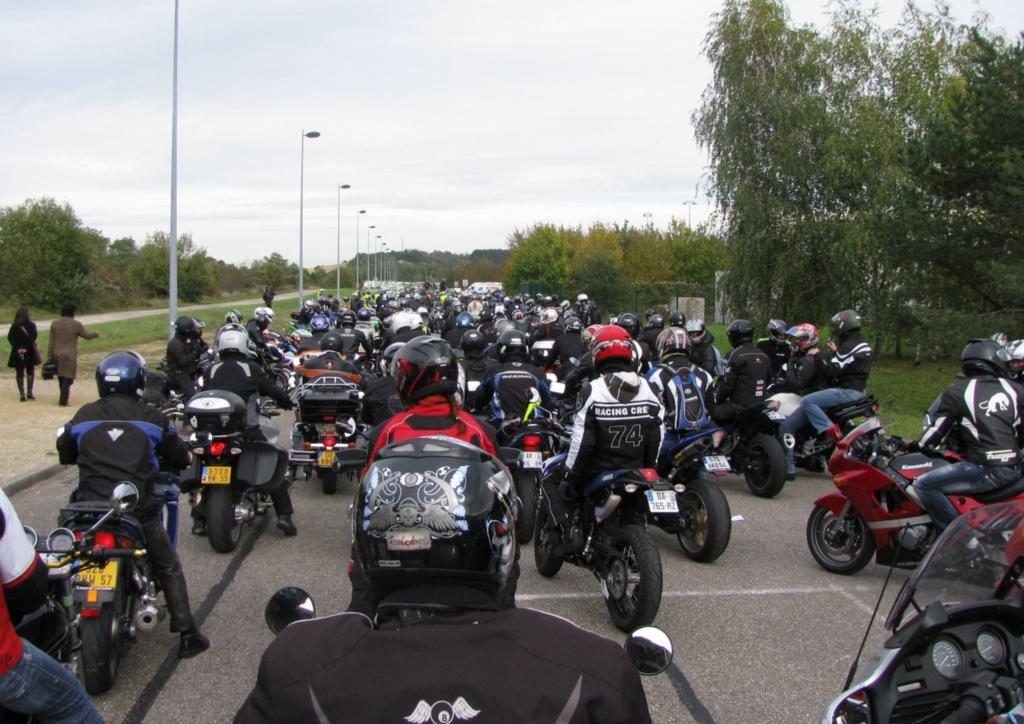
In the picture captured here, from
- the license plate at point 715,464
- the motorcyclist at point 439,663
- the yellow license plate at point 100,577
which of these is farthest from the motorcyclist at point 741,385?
the motorcyclist at point 439,663

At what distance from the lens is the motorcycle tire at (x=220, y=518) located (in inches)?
276

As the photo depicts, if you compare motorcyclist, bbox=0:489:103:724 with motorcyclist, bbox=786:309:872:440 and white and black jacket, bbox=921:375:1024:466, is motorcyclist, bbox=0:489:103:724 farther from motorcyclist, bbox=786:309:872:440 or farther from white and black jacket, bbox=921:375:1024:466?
motorcyclist, bbox=786:309:872:440

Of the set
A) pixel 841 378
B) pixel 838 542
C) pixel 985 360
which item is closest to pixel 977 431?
pixel 985 360

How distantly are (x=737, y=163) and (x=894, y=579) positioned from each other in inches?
808

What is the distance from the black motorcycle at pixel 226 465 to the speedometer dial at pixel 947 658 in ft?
17.6

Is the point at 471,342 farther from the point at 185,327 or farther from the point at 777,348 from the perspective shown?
the point at 777,348

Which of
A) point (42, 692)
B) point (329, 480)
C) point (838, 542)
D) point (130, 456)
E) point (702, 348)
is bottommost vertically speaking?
point (329, 480)

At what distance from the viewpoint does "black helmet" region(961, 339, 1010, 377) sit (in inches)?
235

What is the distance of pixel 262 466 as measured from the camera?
735 cm

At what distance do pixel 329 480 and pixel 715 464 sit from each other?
398cm

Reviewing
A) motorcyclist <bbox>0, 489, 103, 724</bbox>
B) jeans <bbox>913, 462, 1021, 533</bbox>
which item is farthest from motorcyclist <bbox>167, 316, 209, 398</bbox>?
motorcyclist <bbox>0, 489, 103, 724</bbox>

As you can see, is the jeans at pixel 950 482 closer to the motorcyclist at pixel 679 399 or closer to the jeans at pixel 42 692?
the motorcyclist at pixel 679 399

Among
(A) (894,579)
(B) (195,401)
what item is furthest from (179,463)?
(A) (894,579)

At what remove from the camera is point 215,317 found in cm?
5091
